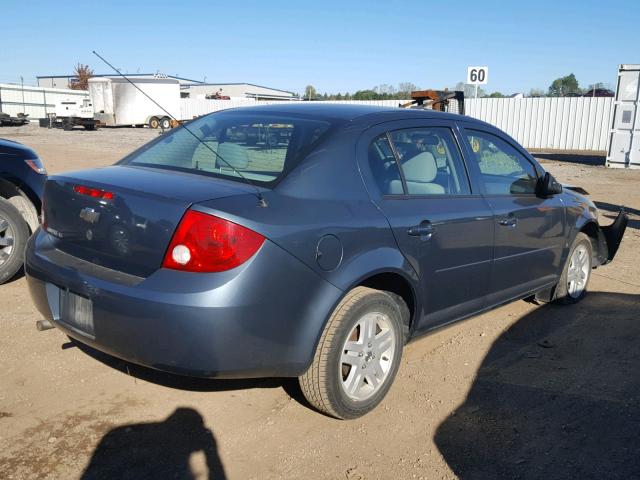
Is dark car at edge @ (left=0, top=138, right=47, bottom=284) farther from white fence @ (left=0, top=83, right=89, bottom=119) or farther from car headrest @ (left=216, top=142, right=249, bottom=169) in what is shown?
white fence @ (left=0, top=83, right=89, bottom=119)

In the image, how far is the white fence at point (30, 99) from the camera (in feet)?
163

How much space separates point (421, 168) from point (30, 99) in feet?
182

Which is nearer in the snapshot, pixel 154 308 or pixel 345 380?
pixel 154 308

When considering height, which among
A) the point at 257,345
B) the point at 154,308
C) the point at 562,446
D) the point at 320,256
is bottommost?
the point at 562,446

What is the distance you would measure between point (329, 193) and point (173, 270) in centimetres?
91

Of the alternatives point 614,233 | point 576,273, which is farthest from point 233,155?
point 614,233

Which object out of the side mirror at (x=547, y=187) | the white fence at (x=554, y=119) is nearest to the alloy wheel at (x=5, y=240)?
the side mirror at (x=547, y=187)

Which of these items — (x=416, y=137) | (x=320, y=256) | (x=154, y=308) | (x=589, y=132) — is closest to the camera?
(x=154, y=308)

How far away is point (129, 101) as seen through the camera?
39.2 metres

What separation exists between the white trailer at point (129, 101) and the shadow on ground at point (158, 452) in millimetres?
36797

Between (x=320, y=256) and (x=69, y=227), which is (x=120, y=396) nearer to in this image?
(x=69, y=227)

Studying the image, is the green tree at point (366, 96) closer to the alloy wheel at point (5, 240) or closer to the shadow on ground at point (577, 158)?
the shadow on ground at point (577, 158)

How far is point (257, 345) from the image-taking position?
290 cm

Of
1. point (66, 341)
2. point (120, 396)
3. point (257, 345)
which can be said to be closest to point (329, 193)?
point (257, 345)
